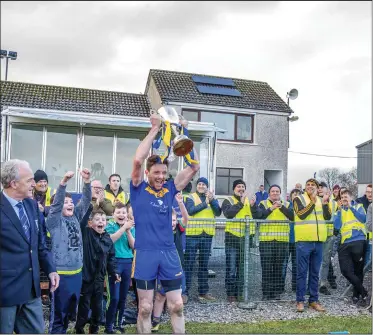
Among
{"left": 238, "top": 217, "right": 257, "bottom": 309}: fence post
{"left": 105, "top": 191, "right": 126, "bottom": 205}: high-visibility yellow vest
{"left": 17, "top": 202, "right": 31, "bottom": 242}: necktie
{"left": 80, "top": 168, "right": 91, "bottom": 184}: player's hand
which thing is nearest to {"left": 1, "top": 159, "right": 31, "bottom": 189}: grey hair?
{"left": 17, "top": 202, "right": 31, "bottom": 242}: necktie

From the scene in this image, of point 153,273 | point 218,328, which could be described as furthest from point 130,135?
point 153,273

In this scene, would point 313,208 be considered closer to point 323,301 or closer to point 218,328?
point 323,301

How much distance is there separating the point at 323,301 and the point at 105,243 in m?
3.94

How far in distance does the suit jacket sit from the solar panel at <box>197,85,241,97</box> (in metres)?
18.4

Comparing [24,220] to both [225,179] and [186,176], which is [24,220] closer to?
[186,176]

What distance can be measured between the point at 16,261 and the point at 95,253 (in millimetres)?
1668

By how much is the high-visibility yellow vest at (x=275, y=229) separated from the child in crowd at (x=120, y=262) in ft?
7.44

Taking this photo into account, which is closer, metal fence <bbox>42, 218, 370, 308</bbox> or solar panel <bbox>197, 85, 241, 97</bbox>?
metal fence <bbox>42, 218, 370, 308</bbox>

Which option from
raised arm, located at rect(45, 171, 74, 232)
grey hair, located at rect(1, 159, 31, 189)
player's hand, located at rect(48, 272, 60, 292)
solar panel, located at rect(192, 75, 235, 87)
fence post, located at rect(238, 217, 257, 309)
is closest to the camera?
grey hair, located at rect(1, 159, 31, 189)

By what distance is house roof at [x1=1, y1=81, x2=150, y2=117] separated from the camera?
59.8 feet

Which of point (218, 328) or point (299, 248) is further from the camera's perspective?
point (299, 248)

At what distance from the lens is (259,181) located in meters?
21.6

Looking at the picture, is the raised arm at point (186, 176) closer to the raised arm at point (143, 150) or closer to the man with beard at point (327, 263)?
the raised arm at point (143, 150)

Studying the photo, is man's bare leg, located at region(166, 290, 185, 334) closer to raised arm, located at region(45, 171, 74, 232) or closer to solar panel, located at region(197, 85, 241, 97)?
raised arm, located at region(45, 171, 74, 232)
